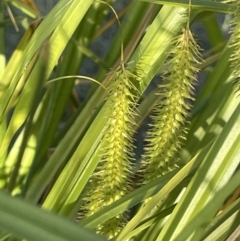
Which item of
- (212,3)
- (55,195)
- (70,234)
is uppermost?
(212,3)

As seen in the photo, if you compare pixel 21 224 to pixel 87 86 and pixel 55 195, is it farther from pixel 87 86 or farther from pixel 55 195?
pixel 87 86

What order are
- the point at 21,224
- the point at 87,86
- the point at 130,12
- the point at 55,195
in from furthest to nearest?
the point at 87,86, the point at 130,12, the point at 55,195, the point at 21,224

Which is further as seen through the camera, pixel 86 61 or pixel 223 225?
pixel 86 61

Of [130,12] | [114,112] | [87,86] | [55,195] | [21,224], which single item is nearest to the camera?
[21,224]

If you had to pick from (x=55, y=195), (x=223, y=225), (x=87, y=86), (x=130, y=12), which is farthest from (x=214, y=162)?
(x=87, y=86)

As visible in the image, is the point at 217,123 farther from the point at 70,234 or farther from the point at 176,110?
the point at 70,234

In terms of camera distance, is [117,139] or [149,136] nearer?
[117,139]

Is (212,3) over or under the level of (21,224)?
over

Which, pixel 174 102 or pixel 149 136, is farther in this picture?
pixel 149 136

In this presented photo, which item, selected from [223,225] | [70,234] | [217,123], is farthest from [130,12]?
[70,234]
